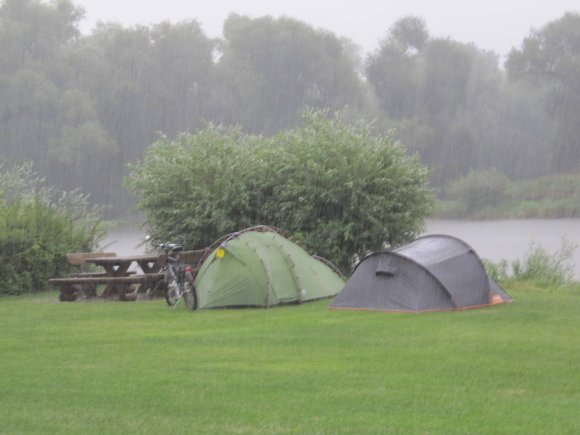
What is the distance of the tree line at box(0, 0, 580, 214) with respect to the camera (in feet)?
150

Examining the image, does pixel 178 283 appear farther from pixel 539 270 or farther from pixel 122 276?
pixel 539 270

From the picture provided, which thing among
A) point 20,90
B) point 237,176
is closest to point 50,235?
point 237,176

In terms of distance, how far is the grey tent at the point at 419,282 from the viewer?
1449cm

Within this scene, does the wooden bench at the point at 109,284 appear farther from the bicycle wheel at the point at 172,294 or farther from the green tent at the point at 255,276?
the green tent at the point at 255,276

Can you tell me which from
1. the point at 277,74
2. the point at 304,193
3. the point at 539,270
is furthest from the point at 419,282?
the point at 277,74

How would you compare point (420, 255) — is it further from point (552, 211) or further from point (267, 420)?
point (552, 211)

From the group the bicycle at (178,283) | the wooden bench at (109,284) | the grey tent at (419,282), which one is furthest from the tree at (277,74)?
the grey tent at (419,282)

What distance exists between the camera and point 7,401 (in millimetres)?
8195

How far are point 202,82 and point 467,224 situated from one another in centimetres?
1596

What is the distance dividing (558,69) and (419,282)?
35.4 m

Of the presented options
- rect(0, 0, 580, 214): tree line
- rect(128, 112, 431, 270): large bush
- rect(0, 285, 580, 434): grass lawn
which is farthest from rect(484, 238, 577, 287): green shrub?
rect(0, 0, 580, 214): tree line

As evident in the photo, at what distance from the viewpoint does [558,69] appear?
4728cm

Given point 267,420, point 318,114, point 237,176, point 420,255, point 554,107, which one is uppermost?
point 554,107

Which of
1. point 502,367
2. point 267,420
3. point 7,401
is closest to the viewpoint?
point 267,420
